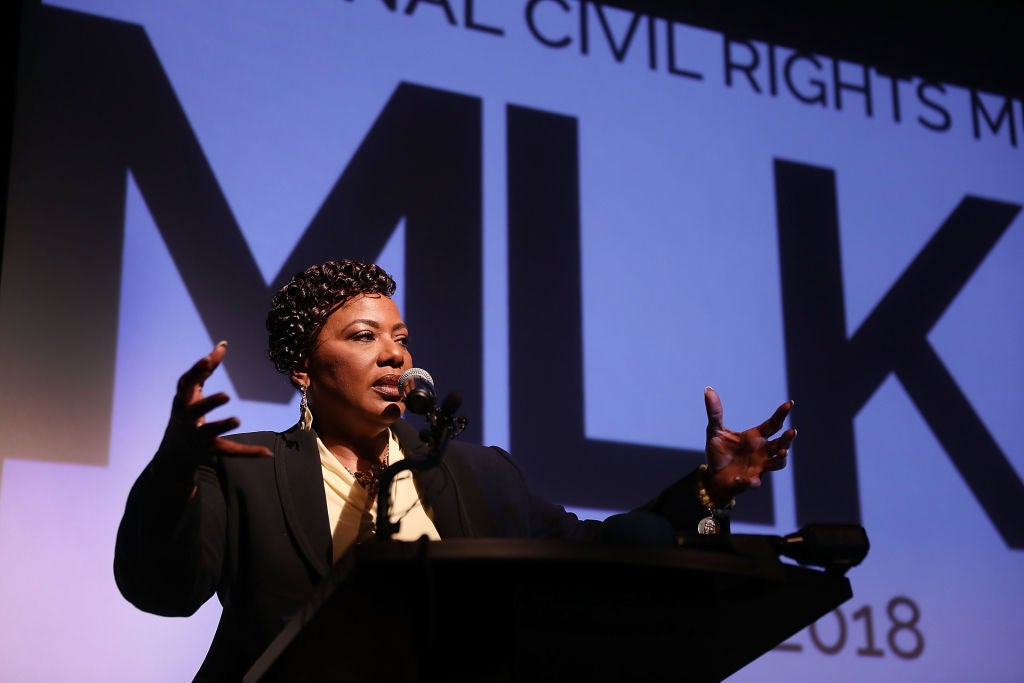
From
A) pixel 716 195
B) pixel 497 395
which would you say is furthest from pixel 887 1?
pixel 497 395

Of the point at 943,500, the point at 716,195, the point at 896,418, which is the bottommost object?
the point at 943,500

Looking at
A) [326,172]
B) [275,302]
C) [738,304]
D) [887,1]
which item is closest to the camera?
[275,302]

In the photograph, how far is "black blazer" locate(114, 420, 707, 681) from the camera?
176 cm

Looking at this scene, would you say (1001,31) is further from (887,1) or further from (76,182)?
(76,182)

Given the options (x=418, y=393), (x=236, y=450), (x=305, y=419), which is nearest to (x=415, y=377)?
(x=418, y=393)

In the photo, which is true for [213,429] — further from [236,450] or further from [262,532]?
[262,532]

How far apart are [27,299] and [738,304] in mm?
1969

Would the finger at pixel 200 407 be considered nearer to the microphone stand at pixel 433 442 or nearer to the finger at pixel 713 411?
the microphone stand at pixel 433 442

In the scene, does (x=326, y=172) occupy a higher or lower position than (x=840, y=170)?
lower

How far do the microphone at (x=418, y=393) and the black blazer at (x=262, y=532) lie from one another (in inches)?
4.2

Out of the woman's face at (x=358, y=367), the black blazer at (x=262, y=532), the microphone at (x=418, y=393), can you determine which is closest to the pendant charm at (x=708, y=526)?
the black blazer at (x=262, y=532)

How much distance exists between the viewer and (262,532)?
A: 198 centimetres

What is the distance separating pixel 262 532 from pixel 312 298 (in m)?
0.58

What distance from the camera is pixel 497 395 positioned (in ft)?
10.3
